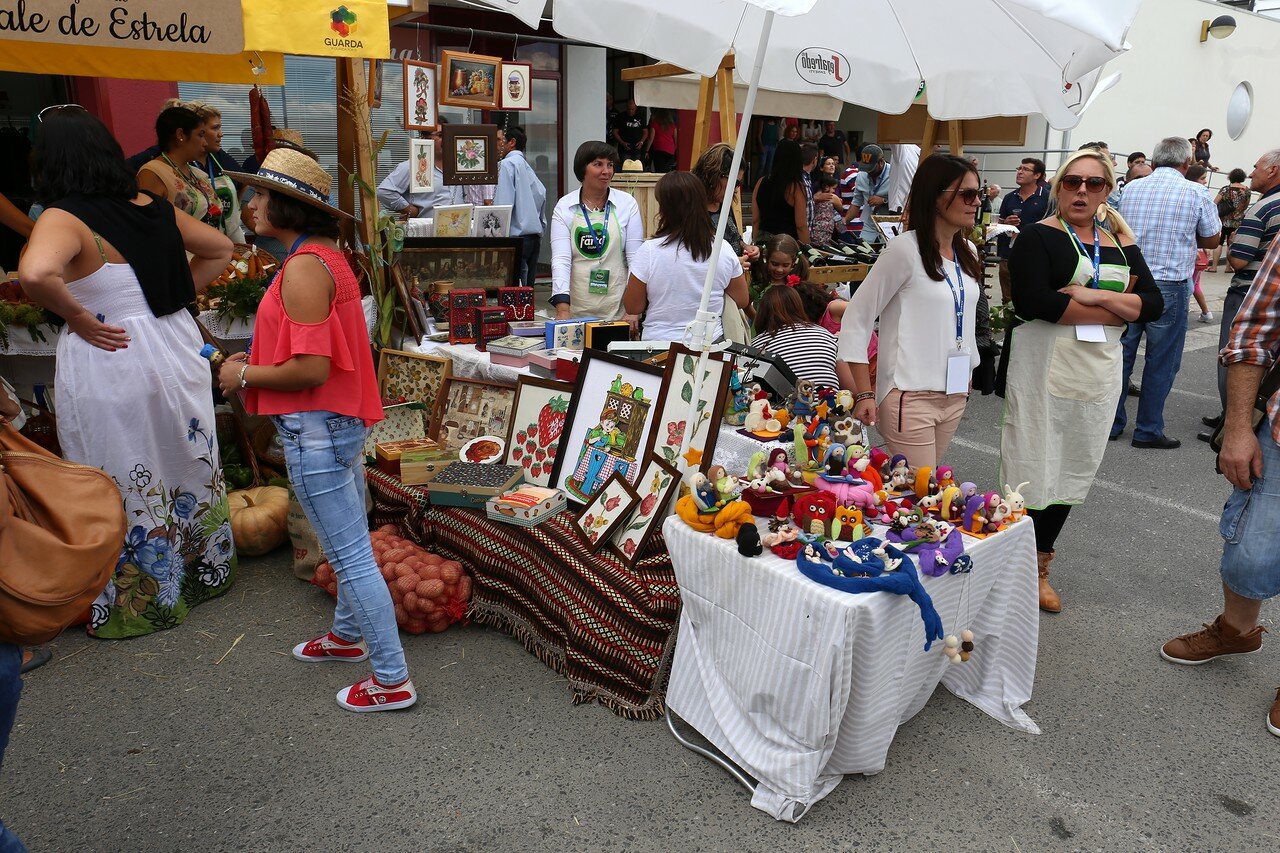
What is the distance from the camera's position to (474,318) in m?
4.41

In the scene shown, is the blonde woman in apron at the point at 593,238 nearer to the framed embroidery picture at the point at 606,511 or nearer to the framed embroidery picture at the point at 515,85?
the framed embroidery picture at the point at 515,85

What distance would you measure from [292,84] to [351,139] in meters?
4.87

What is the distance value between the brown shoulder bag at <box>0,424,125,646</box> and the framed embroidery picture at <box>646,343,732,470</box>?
69.9 inches

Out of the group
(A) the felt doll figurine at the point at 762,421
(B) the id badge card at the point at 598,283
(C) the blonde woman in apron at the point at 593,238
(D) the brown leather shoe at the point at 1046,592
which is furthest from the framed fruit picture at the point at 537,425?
(D) the brown leather shoe at the point at 1046,592

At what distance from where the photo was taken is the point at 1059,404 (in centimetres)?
350

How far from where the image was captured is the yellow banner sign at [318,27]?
3.49 m

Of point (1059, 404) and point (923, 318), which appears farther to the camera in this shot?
point (1059, 404)

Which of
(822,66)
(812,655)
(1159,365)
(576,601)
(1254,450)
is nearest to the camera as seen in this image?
(812,655)

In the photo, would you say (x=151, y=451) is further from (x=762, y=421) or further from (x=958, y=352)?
(x=958, y=352)

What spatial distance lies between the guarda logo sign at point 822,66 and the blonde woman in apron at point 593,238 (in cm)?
114

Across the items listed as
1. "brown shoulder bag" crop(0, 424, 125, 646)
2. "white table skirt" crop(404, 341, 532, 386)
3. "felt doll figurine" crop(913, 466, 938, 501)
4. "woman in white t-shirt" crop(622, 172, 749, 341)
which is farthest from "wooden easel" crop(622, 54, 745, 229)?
"brown shoulder bag" crop(0, 424, 125, 646)

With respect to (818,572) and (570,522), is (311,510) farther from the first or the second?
(818,572)

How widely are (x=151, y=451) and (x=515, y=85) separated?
3166 mm

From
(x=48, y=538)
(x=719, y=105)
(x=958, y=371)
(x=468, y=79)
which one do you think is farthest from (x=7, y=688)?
(x=719, y=105)
